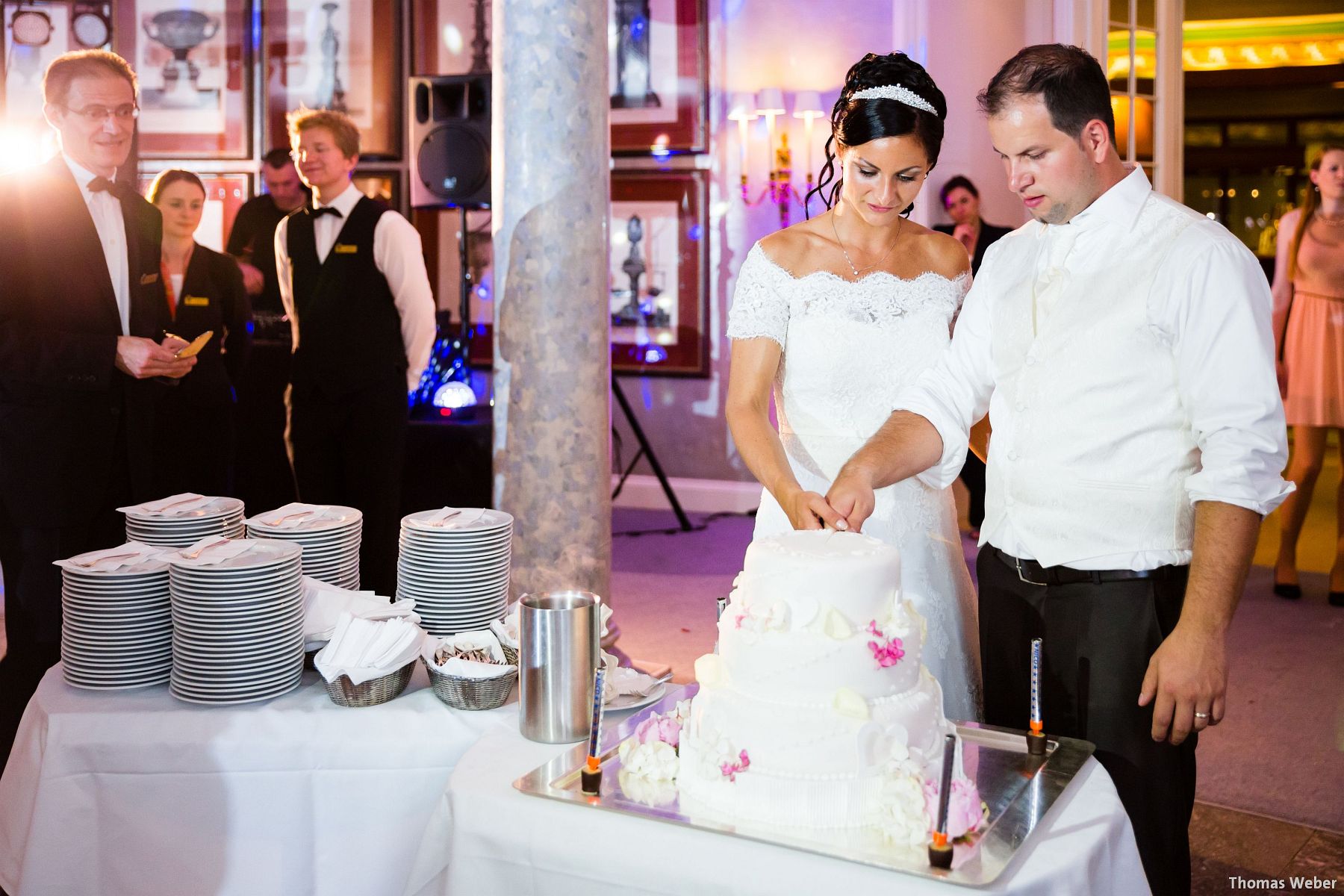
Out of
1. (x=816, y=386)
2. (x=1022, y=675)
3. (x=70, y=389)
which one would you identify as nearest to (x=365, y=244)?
(x=70, y=389)

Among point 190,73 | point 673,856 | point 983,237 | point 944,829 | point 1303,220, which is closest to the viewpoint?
point 944,829

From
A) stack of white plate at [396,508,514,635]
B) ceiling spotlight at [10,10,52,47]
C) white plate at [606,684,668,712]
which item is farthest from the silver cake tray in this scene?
ceiling spotlight at [10,10,52,47]

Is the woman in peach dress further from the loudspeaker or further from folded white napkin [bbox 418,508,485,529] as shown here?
folded white napkin [bbox 418,508,485,529]

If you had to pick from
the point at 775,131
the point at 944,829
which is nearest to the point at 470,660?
the point at 944,829

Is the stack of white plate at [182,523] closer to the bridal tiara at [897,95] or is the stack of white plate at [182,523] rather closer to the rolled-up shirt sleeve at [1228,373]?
the bridal tiara at [897,95]

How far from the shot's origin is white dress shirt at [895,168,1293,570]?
1733 millimetres

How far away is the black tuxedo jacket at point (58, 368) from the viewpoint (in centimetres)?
302

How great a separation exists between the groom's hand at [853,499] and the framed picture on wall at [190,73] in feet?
23.4

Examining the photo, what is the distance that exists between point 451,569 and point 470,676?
13.4 inches

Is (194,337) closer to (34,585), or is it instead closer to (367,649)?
(34,585)

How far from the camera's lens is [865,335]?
103 inches

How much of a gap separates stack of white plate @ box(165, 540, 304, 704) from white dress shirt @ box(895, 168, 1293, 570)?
1133 millimetres

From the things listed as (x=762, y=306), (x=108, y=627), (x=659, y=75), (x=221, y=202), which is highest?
(x=659, y=75)

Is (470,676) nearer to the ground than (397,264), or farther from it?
nearer to the ground
